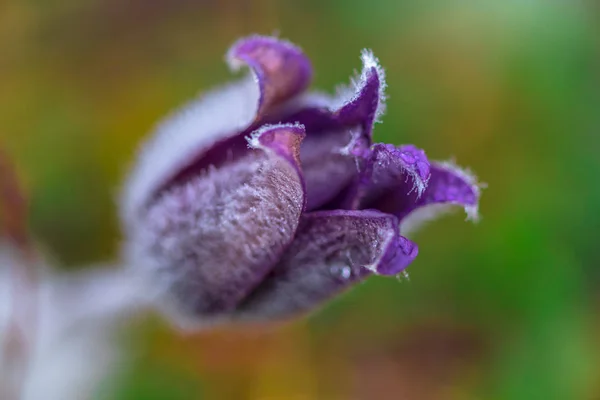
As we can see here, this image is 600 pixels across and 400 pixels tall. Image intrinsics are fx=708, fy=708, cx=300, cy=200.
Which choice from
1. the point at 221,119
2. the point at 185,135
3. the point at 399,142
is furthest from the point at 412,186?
the point at 399,142

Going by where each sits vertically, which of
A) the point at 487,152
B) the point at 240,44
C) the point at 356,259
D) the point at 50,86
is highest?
the point at 240,44

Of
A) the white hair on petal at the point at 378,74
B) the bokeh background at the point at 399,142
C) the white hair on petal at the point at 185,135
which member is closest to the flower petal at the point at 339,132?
the white hair on petal at the point at 378,74

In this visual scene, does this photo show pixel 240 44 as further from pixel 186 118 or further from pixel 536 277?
pixel 536 277

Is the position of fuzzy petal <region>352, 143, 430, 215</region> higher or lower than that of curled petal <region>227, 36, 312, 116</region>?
lower

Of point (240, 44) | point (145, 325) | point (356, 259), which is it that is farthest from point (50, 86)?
point (356, 259)

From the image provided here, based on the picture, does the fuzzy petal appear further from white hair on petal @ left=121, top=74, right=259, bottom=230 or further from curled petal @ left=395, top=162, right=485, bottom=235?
white hair on petal @ left=121, top=74, right=259, bottom=230

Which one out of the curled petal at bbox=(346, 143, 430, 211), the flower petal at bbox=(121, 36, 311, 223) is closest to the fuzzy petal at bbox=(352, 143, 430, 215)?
the curled petal at bbox=(346, 143, 430, 211)

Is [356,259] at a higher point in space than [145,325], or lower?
higher

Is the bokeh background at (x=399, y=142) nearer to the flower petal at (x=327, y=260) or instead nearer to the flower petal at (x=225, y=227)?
the flower petal at (x=225, y=227)
